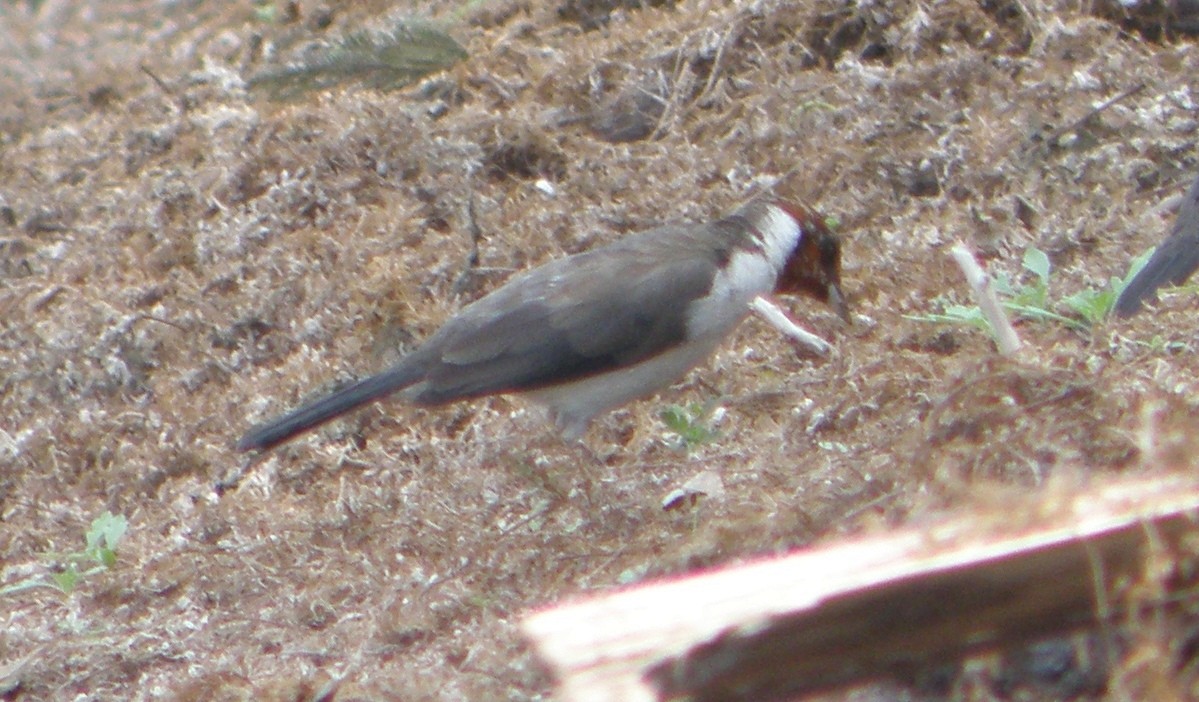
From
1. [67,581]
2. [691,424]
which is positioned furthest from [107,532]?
[691,424]

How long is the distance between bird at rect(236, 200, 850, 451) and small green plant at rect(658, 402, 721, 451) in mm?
142

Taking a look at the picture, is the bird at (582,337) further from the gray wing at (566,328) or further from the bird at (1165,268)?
the bird at (1165,268)

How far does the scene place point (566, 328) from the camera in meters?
5.26

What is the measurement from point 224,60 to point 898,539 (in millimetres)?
7694

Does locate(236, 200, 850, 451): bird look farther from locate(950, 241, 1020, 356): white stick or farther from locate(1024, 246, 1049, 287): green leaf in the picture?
locate(950, 241, 1020, 356): white stick

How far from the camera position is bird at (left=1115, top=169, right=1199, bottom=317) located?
16.0 feet

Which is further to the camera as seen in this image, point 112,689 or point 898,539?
point 112,689

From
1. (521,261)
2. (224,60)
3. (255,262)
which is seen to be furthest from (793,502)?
(224,60)

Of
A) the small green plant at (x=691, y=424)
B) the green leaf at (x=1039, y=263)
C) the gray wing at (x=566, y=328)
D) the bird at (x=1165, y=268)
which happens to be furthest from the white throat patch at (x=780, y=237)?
the bird at (x=1165, y=268)

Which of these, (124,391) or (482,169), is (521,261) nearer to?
(482,169)

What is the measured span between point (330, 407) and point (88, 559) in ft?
3.67

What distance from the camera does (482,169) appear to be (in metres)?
7.45

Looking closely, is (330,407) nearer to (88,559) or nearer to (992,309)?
(88,559)

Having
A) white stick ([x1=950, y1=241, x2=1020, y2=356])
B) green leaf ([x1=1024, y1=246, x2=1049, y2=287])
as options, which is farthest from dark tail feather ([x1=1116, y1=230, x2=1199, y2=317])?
white stick ([x1=950, y1=241, x2=1020, y2=356])
